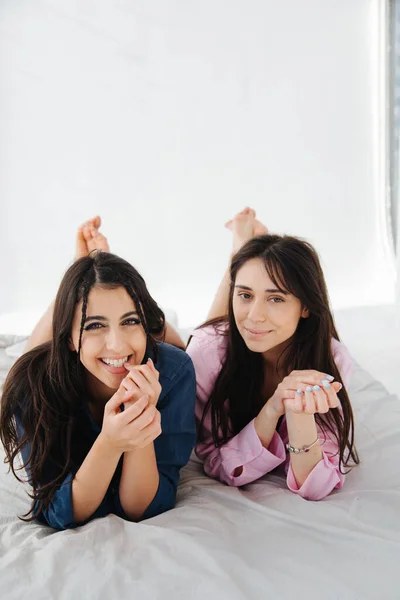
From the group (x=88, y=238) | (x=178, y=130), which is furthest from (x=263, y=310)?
(x=178, y=130)

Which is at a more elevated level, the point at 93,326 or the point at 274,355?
the point at 93,326

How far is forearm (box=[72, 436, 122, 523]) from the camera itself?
1109 mm

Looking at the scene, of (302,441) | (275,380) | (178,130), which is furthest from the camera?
(178,130)

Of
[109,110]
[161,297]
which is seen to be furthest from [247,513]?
[109,110]

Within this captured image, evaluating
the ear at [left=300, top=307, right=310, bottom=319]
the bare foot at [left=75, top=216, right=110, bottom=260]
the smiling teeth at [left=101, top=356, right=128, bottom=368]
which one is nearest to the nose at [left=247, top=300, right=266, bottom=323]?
the ear at [left=300, top=307, right=310, bottom=319]

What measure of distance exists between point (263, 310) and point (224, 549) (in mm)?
510

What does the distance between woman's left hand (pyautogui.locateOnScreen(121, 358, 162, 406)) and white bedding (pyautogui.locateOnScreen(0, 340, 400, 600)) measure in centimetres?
25

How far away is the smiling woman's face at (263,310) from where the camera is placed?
1365 millimetres

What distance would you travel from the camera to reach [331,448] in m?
1.40

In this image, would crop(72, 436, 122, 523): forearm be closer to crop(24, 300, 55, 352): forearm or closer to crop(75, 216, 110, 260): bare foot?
crop(24, 300, 55, 352): forearm

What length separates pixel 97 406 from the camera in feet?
4.30

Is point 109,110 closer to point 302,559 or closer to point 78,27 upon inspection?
point 78,27

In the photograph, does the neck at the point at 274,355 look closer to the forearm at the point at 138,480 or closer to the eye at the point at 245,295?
the eye at the point at 245,295

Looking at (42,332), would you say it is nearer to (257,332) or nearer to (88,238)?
(88,238)
